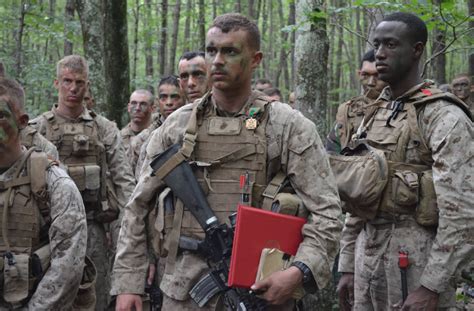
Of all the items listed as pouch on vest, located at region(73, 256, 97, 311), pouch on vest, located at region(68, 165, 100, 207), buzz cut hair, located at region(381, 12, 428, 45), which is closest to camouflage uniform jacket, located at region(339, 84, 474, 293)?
buzz cut hair, located at region(381, 12, 428, 45)

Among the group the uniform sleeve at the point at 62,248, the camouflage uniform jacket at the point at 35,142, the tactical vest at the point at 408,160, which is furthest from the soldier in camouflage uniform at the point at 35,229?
the tactical vest at the point at 408,160

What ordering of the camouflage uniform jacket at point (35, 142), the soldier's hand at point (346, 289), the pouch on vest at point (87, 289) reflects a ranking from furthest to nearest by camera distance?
the camouflage uniform jacket at point (35, 142) → the soldier's hand at point (346, 289) → the pouch on vest at point (87, 289)

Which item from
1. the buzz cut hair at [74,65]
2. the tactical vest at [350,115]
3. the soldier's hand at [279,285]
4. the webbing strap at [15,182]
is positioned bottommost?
the soldier's hand at [279,285]

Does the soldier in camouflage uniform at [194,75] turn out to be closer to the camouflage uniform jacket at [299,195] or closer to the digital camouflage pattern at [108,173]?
the digital camouflage pattern at [108,173]

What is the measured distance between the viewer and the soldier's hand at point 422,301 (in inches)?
146

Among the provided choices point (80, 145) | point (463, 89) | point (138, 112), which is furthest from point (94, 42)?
point (463, 89)

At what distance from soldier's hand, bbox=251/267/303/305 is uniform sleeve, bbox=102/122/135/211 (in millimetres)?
3897

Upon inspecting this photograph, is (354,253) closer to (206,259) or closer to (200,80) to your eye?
(206,259)

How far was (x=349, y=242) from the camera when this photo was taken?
4645 mm

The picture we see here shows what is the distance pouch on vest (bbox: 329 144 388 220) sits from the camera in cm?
393

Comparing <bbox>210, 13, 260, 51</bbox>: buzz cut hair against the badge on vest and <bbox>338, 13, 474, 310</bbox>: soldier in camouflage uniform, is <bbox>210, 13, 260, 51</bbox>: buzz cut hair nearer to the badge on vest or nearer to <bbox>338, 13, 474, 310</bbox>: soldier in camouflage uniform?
the badge on vest

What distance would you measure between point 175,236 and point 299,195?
69 cm

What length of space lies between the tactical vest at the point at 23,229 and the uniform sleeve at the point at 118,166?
285 centimetres

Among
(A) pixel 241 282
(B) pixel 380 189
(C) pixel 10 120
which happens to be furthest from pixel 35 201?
(B) pixel 380 189
